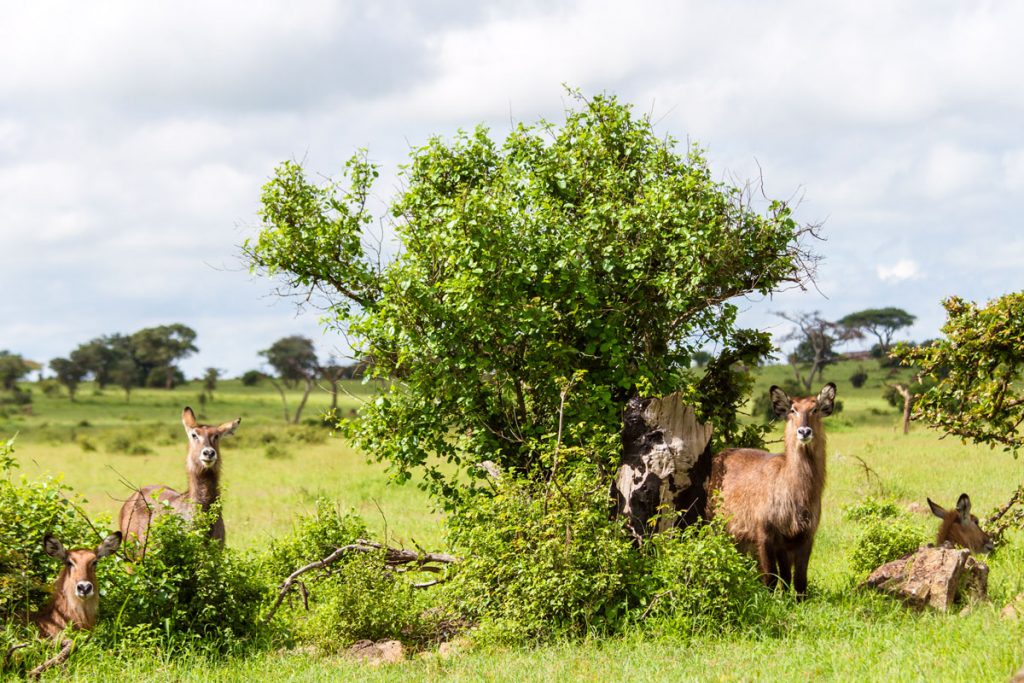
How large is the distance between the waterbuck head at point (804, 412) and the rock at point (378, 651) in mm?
4923

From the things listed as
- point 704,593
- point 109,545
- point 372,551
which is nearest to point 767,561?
point 704,593

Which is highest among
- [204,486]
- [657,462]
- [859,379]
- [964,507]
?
[859,379]

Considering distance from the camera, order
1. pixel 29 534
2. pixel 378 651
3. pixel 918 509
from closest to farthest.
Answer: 1. pixel 378 651
2. pixel 29 534
3. pixel 918 509

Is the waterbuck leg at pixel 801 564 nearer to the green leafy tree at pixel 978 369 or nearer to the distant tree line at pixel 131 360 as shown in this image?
the green leafy tree at pixel 978 369

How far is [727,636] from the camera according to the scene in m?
9.85

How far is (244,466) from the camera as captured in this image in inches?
1535

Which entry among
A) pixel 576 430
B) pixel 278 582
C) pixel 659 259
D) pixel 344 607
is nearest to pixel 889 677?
pixel 576 430

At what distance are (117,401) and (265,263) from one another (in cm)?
8179

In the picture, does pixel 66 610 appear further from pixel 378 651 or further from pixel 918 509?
pixel 918 509

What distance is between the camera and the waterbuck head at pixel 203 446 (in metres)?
13.3

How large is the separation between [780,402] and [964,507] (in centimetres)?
307

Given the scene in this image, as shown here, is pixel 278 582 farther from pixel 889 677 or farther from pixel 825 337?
pixel 825 337

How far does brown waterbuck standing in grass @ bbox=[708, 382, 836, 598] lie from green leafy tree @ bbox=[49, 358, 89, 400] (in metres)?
92.3

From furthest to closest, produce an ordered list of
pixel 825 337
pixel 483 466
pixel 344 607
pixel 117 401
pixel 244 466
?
pixel 117 401 → pixel 825 337 → pixel 244 466 → pixel 483 466 → pixel 344 607
